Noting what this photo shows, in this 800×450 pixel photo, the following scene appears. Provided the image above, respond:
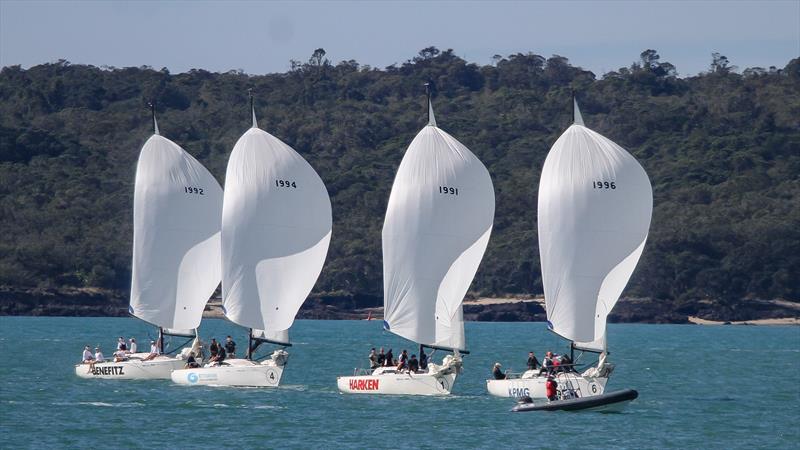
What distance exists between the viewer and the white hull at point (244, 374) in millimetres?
54000

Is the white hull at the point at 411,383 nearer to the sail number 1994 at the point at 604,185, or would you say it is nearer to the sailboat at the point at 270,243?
the sailboat at the point at 270,243

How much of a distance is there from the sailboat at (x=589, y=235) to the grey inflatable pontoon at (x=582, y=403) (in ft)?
5.90

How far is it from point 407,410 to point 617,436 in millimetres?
8253

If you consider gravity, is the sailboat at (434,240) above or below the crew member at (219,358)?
above

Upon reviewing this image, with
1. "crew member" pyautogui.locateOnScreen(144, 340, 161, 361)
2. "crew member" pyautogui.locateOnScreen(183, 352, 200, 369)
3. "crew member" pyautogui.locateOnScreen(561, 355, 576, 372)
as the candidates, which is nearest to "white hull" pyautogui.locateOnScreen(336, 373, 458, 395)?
"crew member" pyautogui.locateOnScreen(561, 355, 576, 372)

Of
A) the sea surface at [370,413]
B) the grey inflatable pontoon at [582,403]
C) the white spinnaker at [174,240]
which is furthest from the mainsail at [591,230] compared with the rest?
the white spinnaker at [174,240]

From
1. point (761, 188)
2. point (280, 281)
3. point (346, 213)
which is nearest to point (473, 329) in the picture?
point (346, 213)

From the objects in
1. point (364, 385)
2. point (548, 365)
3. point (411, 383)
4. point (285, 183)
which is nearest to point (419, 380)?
point (411, 383)

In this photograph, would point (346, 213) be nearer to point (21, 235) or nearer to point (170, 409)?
point (21, 235)

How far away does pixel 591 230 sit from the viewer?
163 feet

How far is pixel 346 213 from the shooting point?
157 metres

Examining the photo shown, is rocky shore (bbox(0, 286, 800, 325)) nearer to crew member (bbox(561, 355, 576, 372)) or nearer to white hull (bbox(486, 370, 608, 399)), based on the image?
white hull (bbox(486, 370, 608, 399))

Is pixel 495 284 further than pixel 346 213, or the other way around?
pixel 346 213

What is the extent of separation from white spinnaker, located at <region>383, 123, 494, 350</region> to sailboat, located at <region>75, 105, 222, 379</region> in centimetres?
1107
